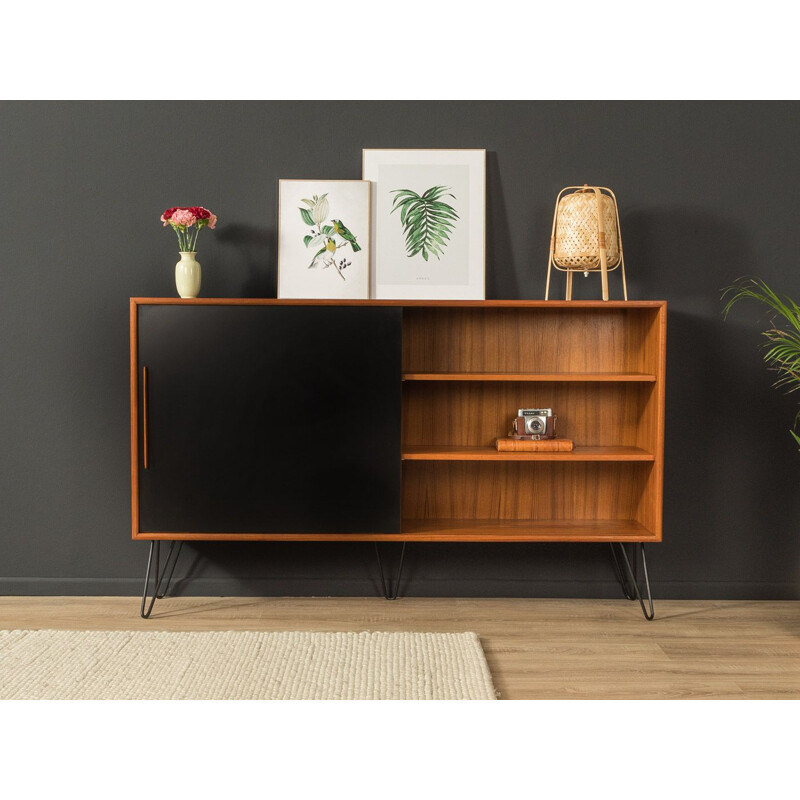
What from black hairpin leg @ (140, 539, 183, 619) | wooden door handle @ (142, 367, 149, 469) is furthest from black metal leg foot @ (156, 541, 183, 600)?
wooden door handle @ (142, 367, 149, 469)

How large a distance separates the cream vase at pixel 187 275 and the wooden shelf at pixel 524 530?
139cm

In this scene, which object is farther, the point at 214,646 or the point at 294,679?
the point at 214,646

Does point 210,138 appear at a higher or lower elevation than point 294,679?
higher

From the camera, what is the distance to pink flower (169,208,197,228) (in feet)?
10.8

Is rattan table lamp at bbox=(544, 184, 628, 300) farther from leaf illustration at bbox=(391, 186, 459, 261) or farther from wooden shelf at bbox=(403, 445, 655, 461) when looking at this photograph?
wooden shelf at bbox=(403, 445, 655, 461)

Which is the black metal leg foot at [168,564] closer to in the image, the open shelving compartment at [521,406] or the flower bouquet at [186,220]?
the open shelving compartment at [521,406]

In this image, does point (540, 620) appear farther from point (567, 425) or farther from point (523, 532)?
point (567, 425)

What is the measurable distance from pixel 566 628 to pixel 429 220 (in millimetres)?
1884

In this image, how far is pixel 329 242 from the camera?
138 inches

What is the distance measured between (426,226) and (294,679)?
201cm

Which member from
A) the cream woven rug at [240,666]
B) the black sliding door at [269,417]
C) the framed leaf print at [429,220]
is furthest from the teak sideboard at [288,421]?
the cream woven rug at [240,666]

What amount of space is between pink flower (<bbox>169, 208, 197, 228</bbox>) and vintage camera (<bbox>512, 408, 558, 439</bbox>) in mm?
1659

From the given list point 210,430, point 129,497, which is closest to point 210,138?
point 210,430

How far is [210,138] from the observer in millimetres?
3545
